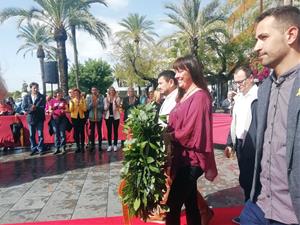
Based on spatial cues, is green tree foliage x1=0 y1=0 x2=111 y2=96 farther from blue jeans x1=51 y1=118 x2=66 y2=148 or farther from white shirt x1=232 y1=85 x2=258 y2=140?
white shirt x1=232 y1=85 x2=258 y2=140

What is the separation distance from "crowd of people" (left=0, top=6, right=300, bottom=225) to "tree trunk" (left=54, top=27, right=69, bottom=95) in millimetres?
15319

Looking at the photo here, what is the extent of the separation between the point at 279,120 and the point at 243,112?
6.85ft

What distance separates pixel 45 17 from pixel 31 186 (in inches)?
591

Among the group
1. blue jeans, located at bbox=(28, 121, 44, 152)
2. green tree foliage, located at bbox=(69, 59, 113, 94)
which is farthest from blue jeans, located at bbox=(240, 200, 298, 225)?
green tree foliage, located at bbox=(69, 59, 113, 94)

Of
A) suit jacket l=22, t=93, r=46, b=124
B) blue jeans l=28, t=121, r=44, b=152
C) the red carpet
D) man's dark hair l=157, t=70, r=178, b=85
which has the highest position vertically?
man's dark hair l=157, t=70, r=178, b=85

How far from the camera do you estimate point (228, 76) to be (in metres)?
29.4

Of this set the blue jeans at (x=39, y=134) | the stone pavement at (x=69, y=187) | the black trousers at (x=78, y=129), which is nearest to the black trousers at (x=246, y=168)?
the stone pavement at (x=69, y=187)

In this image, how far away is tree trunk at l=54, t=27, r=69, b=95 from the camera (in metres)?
18.5

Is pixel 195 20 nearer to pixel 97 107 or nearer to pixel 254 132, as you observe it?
pixel 97 107

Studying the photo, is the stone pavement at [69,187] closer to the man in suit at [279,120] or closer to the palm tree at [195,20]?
the man in suit at [279,120]

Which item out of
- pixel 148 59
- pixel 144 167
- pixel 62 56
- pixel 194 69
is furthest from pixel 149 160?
pixel 148 59

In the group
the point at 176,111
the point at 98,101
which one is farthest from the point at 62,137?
the point at 176,111

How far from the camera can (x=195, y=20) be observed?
84.3 feet

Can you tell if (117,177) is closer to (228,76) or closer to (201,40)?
(201,40)
